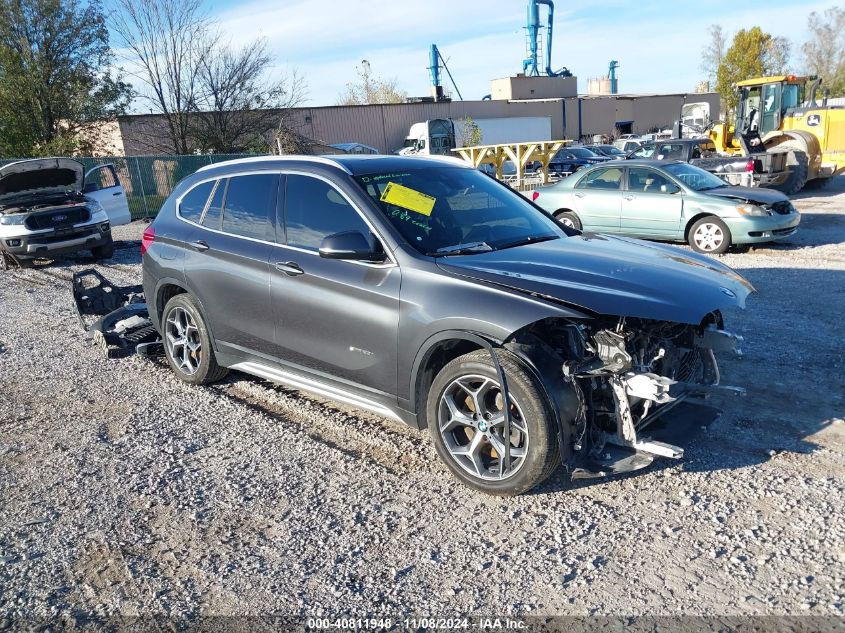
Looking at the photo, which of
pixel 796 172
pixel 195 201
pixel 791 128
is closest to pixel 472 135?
pixel 791 128

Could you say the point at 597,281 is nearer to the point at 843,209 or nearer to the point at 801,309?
the point at 801,309

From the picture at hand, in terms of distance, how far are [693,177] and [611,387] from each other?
9229 mm

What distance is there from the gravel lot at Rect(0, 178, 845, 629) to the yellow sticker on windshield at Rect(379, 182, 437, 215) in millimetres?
1562

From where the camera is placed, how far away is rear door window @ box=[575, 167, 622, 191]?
1180 centimetres

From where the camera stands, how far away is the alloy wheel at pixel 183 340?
5664 millimetres

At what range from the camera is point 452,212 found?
15.0 feet

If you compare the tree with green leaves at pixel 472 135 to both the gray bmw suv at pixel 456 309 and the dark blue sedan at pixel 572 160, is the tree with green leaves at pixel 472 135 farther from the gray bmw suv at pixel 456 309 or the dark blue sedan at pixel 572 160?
the gray bmw suv at pixel 456 309

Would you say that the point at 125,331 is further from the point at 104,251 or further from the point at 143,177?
the point at 143,177

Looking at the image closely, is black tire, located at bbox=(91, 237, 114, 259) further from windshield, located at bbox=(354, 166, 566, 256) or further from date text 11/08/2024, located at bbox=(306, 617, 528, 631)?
date text 11/08/2024, located at bbox=(306, 617, 528, 631)

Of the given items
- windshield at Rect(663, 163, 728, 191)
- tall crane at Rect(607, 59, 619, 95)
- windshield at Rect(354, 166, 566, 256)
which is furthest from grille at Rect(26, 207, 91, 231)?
tall crane at Rect(607, 59, 619, 95)

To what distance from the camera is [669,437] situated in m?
3.79

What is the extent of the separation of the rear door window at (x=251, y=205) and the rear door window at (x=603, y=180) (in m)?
8.23

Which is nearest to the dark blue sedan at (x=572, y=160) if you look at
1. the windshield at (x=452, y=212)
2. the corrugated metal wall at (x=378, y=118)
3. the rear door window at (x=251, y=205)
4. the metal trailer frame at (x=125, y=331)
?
the corrugated metal wall at (x=378, y=118)

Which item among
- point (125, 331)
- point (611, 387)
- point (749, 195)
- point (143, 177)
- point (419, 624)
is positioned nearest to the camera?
point (419, 624)
